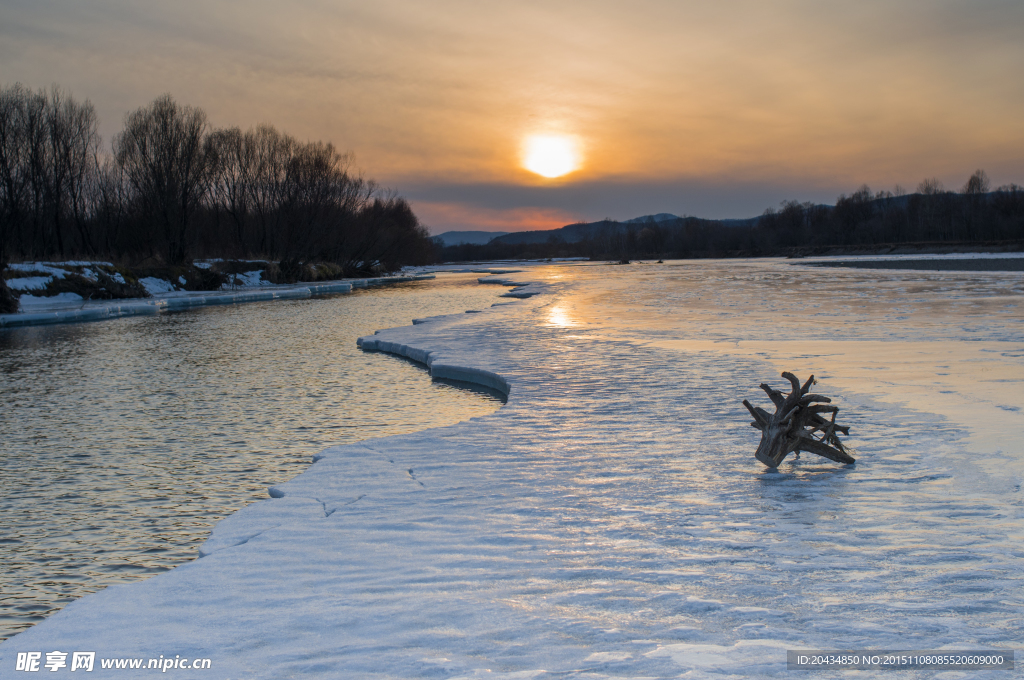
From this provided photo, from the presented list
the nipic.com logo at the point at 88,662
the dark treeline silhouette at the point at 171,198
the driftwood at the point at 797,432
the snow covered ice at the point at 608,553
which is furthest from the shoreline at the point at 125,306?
the driftwood at the point at 797,432

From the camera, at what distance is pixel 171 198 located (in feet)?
128

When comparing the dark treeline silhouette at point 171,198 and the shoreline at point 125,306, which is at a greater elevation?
the dark treeline silhouette at point 171,198

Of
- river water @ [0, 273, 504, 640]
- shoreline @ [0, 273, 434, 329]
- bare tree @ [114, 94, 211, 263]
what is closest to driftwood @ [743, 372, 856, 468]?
river water @ [0, 273, 504, 640]

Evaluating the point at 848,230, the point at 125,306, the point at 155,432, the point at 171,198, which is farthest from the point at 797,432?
the point at 848,230

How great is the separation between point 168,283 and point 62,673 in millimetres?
38179

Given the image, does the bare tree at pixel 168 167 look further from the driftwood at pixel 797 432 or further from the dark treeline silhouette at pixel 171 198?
the driftwood at pixel 797 432

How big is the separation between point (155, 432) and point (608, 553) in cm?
634

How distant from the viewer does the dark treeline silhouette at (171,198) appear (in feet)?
126

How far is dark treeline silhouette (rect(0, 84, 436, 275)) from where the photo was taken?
3837 cm

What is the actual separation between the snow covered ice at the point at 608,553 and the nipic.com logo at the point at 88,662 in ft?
0.15

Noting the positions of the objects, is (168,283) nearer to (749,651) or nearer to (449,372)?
(449,372)

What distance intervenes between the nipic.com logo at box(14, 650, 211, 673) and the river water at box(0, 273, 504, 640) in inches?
46.5

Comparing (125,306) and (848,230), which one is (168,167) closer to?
(125,306)

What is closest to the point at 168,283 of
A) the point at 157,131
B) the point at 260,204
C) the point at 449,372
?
the point at 157,131
